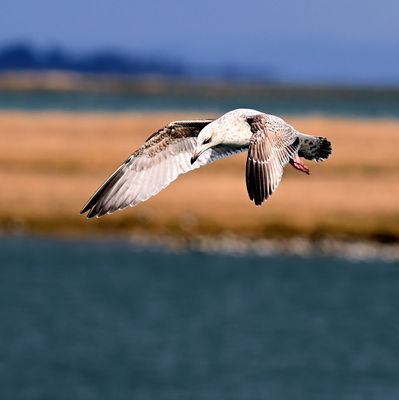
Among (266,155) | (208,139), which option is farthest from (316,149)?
(266,155)

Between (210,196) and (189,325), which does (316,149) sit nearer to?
(189,325)

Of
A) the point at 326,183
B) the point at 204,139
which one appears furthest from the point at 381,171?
the point at 204,139

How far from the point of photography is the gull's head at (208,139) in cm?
898

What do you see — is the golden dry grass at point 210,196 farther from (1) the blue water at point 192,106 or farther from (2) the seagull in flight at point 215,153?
(1) the blue water at point 192,106

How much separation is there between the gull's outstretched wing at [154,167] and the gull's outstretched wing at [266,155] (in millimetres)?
965

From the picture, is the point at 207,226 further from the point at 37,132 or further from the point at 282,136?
the point at 282,136

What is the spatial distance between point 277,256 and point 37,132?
15986 millimetres

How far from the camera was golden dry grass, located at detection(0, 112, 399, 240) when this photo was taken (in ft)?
107

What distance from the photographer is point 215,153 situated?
9.78 m

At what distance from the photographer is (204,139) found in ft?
29.9

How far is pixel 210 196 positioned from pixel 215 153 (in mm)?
24346

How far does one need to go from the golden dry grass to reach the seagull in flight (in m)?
22.1

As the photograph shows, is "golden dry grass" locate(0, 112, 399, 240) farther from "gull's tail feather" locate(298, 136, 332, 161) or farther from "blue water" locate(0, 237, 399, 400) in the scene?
"gull's tail feather" locate(298, 136, 332, 161)

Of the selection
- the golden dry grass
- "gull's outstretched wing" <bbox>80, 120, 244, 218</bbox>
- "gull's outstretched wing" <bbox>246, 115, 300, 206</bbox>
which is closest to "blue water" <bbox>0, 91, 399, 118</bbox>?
the golden dry grass
